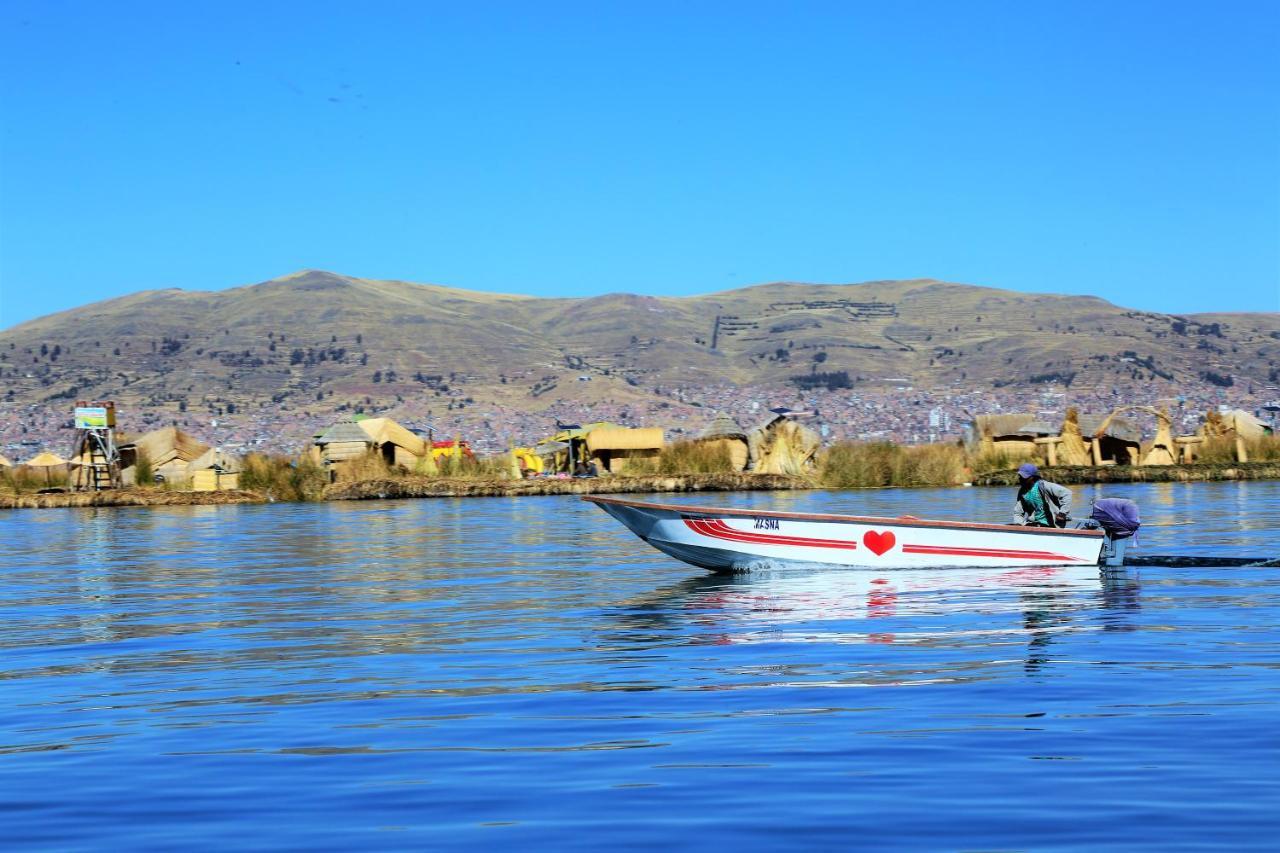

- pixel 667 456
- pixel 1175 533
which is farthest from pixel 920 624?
pixel 667 456

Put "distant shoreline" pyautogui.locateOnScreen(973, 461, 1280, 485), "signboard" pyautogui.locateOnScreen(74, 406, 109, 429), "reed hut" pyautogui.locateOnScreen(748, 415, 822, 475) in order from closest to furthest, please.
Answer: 1. "distant shoreline" pyautogui.locateOnScreen(973, 461, 1280, 485)
2. "reed hut" pyautogui.locateOnScreen(748, 415, 822, 475)
3. "signboard" pyautogui.locateOnScreen(74, 406, 109, 429)

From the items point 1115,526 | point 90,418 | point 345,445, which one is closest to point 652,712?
point 1115,526

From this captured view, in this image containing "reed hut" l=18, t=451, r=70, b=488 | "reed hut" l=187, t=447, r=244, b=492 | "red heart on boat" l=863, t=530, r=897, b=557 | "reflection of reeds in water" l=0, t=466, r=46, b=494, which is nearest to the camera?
"red heart on boat" l=863, t=530, r=897, b=557

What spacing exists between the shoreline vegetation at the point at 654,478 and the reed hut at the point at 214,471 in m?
1.13

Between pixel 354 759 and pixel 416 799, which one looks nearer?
pixel 416 799

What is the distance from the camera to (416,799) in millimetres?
8164

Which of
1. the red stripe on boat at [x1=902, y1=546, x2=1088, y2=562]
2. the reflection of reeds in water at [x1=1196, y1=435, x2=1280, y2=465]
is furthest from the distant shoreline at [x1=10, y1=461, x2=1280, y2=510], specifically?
the red stripe on boat at [x1=902, y1=546, x2=1088, y2=562]

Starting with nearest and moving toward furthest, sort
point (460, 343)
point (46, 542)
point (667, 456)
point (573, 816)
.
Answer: point (573, 816) < point (46, 542) < point (667, 456) < point (460, 343)

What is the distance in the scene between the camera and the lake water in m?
7.65

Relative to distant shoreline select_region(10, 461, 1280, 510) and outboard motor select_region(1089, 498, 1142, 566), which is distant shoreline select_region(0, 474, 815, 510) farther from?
outboard motor select_region(1089, 498, 1142, 566)

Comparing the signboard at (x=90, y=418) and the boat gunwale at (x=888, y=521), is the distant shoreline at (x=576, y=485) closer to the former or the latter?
the signboard at (x=90, y=418)

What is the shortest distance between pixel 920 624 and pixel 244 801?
8854mm

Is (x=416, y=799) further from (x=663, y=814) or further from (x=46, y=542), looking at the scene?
(x=46, y=542)

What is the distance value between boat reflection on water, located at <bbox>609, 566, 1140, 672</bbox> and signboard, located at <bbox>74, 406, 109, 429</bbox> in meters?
46.1
